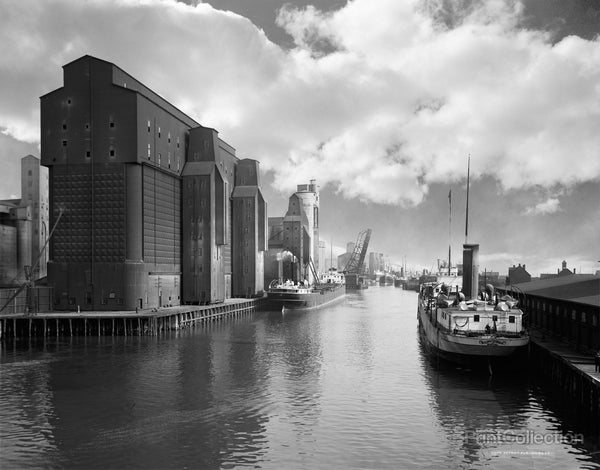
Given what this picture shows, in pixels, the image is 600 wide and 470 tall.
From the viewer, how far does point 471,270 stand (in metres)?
50.5

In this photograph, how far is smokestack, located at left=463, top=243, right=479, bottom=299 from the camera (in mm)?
49844

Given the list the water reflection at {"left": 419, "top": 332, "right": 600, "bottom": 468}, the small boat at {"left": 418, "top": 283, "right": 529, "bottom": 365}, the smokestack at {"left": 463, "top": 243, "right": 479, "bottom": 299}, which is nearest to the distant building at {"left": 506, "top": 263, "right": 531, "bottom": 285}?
the smokestack at {"left": 463, "top": 243, "right": 479, "bottom": 299}

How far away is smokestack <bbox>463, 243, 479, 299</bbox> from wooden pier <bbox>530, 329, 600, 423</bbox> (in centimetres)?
665

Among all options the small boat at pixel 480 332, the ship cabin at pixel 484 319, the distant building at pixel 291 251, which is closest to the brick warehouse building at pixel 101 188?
the small boat at pixel 480 332

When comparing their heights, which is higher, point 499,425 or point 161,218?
point 161,218

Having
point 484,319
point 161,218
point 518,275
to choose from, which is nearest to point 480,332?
point 484,319

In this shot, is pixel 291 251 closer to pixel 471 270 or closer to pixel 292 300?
pixel 292 300

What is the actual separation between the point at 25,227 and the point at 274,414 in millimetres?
101347

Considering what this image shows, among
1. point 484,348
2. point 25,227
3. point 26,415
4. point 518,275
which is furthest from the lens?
point 25,227

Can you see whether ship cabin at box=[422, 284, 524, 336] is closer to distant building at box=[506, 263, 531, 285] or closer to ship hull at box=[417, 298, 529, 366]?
ship hull at box=[417, 298, 529, 366]

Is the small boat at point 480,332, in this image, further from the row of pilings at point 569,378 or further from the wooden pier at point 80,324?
the wooden pier at point 80,324

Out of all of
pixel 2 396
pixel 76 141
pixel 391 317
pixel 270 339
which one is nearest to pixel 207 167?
pixel 76 141

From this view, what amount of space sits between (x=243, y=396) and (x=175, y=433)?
27.7ft

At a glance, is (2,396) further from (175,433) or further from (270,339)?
(270,339)
